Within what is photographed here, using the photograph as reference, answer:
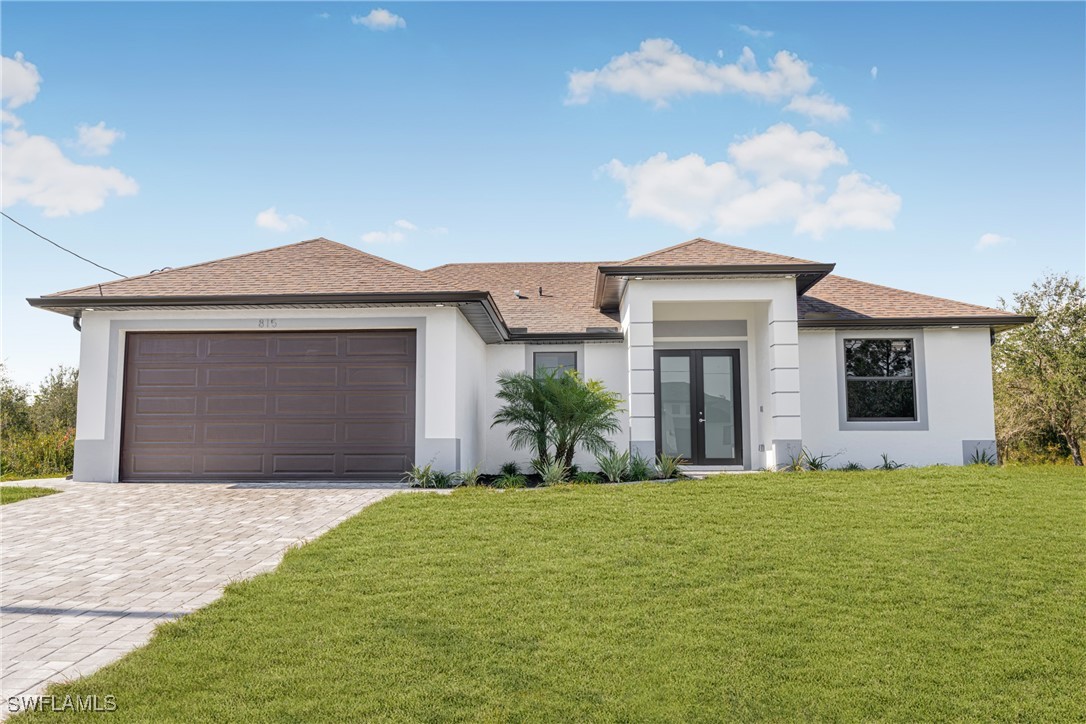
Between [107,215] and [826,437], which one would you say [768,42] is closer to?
[826,437]

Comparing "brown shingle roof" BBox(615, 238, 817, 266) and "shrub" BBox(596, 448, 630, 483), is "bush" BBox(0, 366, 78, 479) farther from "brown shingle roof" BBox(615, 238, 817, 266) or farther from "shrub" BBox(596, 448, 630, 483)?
A: "brown shingle roof" BBox(615, 238, 817, 266)

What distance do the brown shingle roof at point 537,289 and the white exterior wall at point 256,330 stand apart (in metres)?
2.47

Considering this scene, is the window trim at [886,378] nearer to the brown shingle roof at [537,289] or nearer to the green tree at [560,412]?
the brown shingle roof at [537,289]

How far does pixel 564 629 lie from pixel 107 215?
14.4 meters

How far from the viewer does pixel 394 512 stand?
8734mm

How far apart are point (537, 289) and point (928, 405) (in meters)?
9.35

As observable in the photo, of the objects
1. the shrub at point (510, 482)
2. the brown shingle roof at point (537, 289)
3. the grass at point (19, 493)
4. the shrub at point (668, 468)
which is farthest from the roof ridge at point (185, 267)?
the shrub at point (668, 468)

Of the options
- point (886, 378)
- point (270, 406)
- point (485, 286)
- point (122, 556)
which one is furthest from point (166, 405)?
point (886, 378)

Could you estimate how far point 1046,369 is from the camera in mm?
20688

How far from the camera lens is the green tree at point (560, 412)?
12531 millimetres

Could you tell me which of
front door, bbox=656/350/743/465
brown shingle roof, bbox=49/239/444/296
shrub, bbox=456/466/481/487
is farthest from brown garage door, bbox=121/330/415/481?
front door, bbox=656/350/743/465

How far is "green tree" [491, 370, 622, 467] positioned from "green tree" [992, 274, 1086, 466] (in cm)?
1484

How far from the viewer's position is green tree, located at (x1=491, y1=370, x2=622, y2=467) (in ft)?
41.1

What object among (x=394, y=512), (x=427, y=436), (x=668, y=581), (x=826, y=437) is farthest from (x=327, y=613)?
(x=826, y=437)
